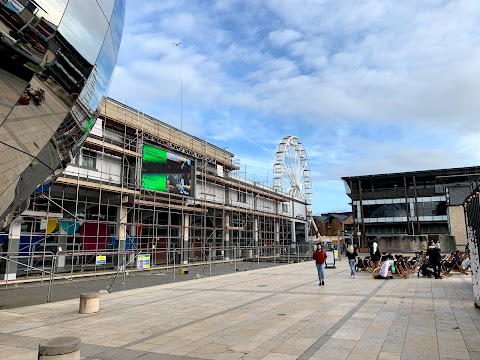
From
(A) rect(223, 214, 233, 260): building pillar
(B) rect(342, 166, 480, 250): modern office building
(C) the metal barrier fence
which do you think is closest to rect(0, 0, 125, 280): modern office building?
(C) the metal barrier fence

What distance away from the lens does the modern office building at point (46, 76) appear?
9.34ft

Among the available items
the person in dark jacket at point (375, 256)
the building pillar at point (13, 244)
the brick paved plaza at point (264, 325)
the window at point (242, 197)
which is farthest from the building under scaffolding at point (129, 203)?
the person in dark jacket at point (375, 256)

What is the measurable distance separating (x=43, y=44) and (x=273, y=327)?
578 cm

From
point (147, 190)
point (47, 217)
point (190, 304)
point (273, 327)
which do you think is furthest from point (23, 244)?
point (273, 327)

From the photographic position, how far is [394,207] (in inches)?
2354

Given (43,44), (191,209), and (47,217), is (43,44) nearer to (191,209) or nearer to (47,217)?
(47,217)

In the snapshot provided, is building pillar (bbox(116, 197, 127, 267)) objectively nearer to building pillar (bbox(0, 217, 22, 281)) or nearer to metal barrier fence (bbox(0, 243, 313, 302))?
metal barrier fence (bbox(0, 243, 313, 302))

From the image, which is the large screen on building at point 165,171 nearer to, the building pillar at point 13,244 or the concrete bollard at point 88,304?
the building pillar at point 13,244

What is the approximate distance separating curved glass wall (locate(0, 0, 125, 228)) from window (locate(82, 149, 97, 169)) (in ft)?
52.3

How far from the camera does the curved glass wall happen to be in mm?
2845

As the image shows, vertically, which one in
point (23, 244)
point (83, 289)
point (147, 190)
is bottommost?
point (83, 289)

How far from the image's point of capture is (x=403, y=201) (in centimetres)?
5928

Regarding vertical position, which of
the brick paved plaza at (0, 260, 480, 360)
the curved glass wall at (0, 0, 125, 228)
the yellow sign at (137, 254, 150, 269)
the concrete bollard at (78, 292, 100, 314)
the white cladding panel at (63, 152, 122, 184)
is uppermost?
the white cladding panel at (63, 152, 122, 184)

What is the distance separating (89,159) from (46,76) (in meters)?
17.7
